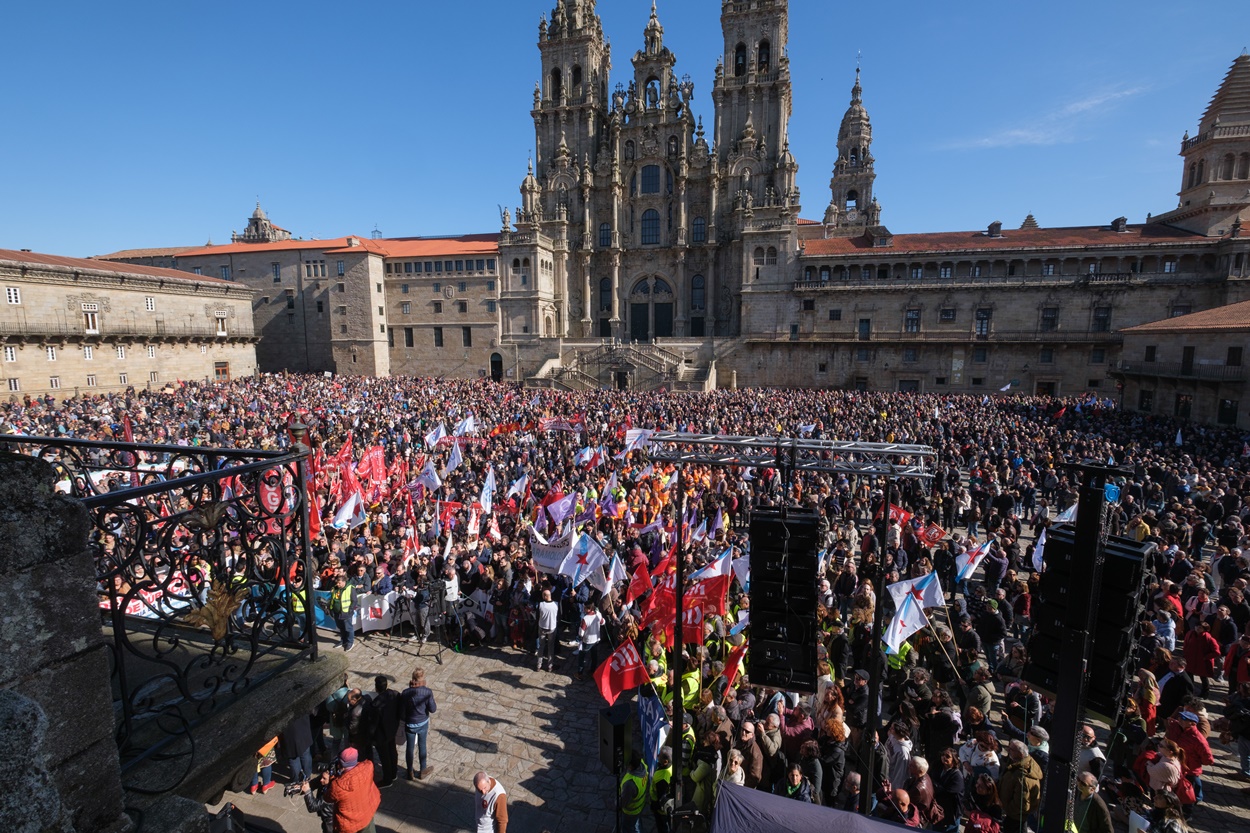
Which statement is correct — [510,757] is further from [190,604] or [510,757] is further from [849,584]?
[849,584]

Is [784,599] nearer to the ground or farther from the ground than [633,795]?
farther from the ground

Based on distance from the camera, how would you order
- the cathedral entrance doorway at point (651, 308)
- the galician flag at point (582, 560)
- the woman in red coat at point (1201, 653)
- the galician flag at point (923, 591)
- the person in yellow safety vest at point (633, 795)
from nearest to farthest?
the person in yellow safety vest at point (633, 795)
the woman in red coat at point (1201, 653)
the galician flag at point (923, 591)
the galician flag at point (582, 560)
the cathedral entrance doorway at point (651, 308)

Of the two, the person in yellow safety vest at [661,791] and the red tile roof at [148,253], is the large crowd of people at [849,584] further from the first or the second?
the red tile roof at [148,253]

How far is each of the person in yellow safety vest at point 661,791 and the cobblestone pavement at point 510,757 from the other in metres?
0.33

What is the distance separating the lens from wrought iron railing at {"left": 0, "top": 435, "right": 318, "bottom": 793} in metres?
2.60

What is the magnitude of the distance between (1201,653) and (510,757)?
34.9ft

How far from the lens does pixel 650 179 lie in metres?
58.6

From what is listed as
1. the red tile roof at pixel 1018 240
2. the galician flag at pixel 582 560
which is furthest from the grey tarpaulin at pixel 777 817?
the red tile roof at pixel 1018 240

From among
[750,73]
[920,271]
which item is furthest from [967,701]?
[750,73]

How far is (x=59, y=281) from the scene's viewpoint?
40250mm

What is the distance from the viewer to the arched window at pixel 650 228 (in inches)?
2329

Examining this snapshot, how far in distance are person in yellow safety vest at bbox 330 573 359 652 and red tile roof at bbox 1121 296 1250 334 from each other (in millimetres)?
38183

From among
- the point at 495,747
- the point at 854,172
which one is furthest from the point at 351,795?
the point at 854,172

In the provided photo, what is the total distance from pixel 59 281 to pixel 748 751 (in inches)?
2101
